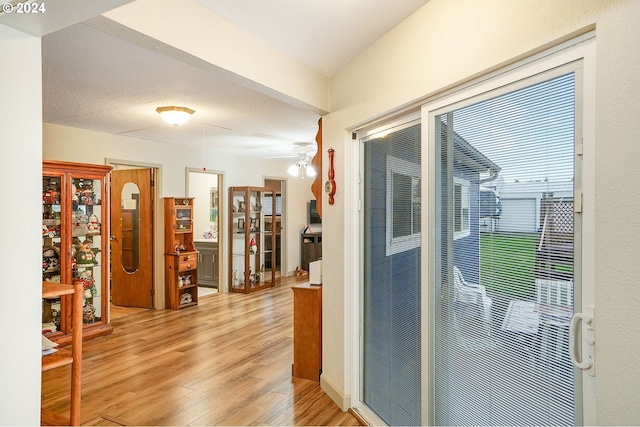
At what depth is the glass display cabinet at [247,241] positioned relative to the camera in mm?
6891

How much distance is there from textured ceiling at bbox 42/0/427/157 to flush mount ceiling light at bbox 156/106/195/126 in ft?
0.30

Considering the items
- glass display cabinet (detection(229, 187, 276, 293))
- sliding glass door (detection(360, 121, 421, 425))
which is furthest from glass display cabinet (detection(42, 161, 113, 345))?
sliding glass door (detection(360, 121, 421, 425))

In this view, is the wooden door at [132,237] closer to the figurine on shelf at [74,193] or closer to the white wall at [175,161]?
the white wall at [175,161]

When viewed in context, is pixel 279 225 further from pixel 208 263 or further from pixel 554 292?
pixel 554 292

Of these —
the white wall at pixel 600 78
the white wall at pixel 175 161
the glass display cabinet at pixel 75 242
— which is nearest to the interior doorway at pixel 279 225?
the white wall at pixel 175 161

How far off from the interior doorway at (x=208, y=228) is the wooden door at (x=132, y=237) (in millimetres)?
1087

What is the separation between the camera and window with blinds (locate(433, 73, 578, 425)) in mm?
1346

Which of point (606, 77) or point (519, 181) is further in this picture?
point (519, 181)

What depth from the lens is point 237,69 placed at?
219 centimetres

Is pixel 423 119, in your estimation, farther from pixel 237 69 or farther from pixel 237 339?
pixel 237 339

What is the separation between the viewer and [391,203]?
242 cm

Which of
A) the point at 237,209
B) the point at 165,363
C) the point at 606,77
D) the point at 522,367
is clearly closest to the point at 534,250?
the point at 522,367

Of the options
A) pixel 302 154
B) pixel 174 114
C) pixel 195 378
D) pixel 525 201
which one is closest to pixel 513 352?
pixel 525 201

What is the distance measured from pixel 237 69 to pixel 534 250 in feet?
5.81
